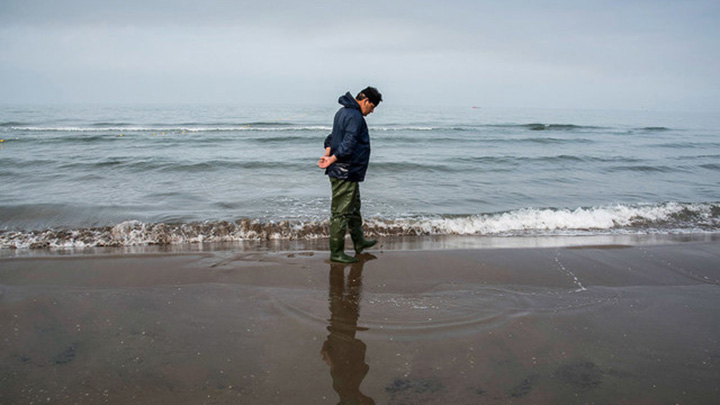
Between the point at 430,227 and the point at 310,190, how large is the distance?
3.61 meters

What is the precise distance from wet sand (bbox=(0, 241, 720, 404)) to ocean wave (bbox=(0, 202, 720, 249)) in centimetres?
130

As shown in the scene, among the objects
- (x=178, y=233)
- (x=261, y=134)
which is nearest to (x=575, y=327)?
(x=178, y=233)

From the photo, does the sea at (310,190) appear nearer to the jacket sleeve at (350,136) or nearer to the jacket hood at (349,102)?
the jacket sleeve at (350,136)

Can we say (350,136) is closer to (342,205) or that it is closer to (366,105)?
(366,105)

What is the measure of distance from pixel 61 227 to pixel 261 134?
646 inches

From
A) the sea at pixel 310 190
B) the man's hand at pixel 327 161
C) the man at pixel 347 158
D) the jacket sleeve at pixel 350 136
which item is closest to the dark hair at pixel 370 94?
the man at pixel 347 158

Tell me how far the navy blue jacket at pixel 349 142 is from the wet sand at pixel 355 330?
113 cm

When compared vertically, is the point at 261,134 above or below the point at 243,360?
above

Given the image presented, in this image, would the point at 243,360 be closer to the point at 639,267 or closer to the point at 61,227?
the point at 639,267

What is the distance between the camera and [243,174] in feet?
39.3

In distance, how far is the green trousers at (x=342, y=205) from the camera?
5004mm

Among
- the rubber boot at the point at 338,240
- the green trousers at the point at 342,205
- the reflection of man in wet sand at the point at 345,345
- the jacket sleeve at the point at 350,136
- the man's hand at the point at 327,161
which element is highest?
the jacket sleeve at the point at 350,136

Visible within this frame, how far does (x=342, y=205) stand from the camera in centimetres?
507

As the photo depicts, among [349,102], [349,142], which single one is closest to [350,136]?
[349,142]
